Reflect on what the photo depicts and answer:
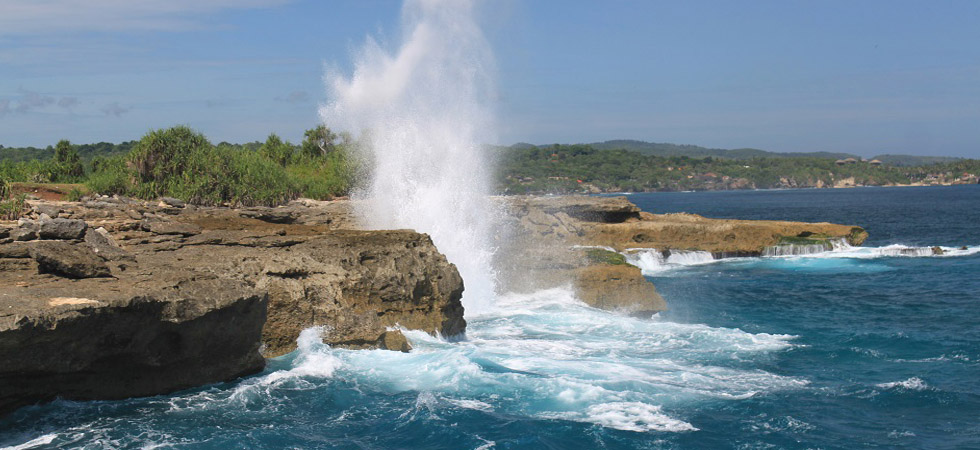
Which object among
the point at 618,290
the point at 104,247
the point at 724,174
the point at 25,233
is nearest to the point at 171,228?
the point at 104,247

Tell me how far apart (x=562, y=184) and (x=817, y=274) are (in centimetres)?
11291

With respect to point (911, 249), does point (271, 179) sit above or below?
above

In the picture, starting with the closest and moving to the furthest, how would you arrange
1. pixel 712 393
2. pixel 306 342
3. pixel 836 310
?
1. pixel 712 393
2. pixel 306 342
3. pixel 836 310

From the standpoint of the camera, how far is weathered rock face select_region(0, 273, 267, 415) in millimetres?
10172

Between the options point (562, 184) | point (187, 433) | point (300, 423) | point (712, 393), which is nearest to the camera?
point (187, 433)

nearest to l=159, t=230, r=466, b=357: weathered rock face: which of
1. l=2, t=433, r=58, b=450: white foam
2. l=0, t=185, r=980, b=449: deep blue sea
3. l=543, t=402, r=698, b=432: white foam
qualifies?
l=0, t=185, r=980, b=449: deep blue sea

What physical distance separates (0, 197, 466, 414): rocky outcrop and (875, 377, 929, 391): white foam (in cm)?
864

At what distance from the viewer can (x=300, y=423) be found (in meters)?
12.0

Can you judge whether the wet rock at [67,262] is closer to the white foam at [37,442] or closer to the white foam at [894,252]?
the white foam at [37,442]

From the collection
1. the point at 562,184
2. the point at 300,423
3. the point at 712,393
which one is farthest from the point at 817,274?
the point at 562,184

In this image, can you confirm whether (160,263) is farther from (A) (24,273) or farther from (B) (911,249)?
(B) (911,249)

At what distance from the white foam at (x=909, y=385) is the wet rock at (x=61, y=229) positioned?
14884mm

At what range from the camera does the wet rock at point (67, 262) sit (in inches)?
472

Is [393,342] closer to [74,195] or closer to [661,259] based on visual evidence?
[74,195]
